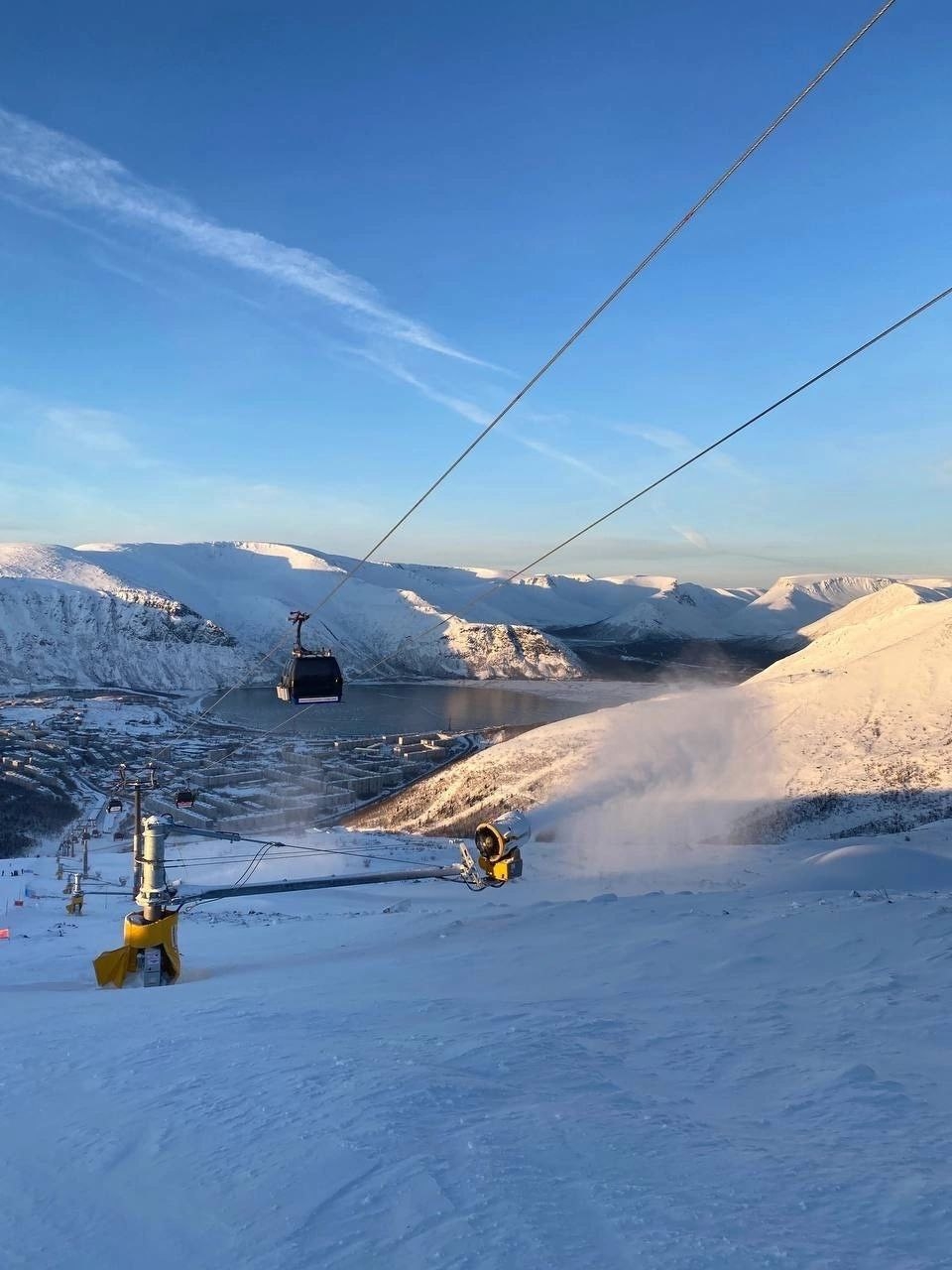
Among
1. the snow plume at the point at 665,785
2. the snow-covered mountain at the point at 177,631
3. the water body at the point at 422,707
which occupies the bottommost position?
the snow plume at the point at 665,785

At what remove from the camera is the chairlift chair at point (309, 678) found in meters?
14.0

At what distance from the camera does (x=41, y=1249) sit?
3467 mm

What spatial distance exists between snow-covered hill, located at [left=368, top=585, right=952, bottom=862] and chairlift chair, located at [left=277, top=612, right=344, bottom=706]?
21.3 m

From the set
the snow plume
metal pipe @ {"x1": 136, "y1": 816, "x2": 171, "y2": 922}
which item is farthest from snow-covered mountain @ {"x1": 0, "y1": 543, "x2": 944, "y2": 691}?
metal pipe @ {"x1": 136, "y1": 816, "x2": 171, "y2": 922}

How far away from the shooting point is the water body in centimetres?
9712

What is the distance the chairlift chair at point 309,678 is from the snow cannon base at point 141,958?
4.29 metres

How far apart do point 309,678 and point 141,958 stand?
5.07m

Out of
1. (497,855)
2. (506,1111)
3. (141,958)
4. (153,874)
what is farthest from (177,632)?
(506,1111)

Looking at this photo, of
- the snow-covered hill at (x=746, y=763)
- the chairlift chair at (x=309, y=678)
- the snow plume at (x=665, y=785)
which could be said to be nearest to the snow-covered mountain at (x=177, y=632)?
the snow-covered hill at (x=746, y=763)

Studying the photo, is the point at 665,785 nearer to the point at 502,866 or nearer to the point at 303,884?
the point at 502,866

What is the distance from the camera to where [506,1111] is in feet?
15.4

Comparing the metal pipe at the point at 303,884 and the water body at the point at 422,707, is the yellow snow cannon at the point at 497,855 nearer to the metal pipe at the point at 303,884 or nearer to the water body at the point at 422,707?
the metal pipe at the point at 303,884

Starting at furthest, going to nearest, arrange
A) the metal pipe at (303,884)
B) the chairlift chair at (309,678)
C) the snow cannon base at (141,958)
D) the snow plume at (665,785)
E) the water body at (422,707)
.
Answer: the water body at (422,707), the snow plume at (665,785), the chairlift chair at (309,678), the snow cannon base at (141,958), the metal pipe at (303,884)

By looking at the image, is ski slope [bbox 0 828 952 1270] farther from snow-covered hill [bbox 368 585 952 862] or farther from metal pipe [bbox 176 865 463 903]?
snow-covered hill [bbox 368 585 952 862]
